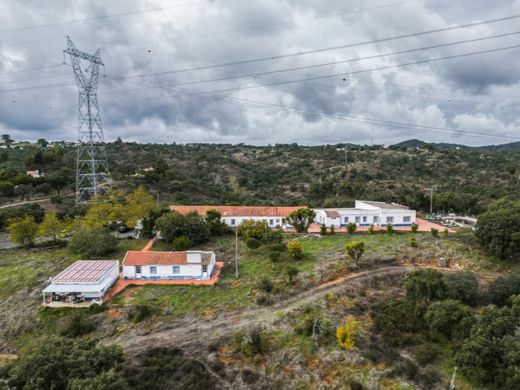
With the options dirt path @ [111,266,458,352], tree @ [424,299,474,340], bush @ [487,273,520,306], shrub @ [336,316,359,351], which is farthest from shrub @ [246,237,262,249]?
bush @ [487,273,520,306]

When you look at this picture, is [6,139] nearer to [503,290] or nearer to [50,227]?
[50,227]

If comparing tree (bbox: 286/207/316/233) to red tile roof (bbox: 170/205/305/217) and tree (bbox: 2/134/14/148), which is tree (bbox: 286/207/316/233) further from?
tree (bbox: 2/134/14/148)

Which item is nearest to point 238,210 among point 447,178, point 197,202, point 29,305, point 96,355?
point 197,202

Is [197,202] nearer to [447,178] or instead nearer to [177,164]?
[177,164]

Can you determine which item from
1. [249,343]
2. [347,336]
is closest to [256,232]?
[249,343]

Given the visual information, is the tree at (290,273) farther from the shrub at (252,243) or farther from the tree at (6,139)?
the tree at (6,139)
